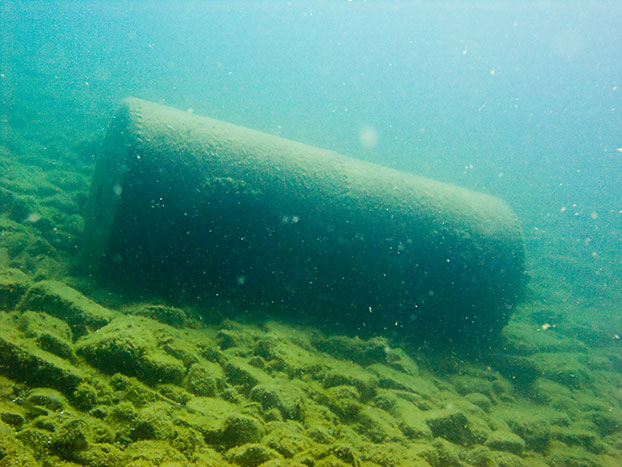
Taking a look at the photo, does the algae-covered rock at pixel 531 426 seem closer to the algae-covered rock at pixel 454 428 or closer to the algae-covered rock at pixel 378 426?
the algae-covered rock at pixel 454 428

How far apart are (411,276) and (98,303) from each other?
293 centimetres

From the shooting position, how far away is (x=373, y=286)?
3.35m

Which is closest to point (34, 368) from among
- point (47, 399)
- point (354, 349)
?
point (47, 399)

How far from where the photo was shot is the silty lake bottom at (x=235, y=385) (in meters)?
1.62

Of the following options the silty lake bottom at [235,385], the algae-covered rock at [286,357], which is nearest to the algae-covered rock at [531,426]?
the silty lake bottom at [235,385]

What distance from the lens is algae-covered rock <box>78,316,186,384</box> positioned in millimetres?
1986

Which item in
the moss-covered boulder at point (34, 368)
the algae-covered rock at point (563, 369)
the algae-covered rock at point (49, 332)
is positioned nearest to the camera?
the moss-covered boulder at point (34, 368)

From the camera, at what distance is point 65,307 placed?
240 centimetres

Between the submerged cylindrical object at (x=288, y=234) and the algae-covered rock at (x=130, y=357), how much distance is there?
3.58 ft

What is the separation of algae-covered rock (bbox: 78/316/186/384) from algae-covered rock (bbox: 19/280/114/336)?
0.24 metres

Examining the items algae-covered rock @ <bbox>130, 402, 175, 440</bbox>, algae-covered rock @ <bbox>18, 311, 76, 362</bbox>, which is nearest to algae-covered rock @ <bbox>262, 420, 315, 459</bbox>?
algae-covered rock @ <bbox>130, 402, 175, 440</bbox>

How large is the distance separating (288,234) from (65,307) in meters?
1.85

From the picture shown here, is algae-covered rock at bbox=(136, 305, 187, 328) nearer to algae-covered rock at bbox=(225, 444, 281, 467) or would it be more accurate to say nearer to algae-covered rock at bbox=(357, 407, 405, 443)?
algae-covered rock at bbox=(225, 444, 281, 467)

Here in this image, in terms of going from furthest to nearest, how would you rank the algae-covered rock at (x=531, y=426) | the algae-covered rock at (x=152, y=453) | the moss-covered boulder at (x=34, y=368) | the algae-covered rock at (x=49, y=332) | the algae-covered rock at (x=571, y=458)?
the algae-covered rock at (x=531, y=426) → the algae-covered rock at (x=571, y=458) → the algae-covered rock at (x=49, y=332) → the moss-covered boulder at (x=34, y=368) → the algae-covered rock at (x=152, y=453)
